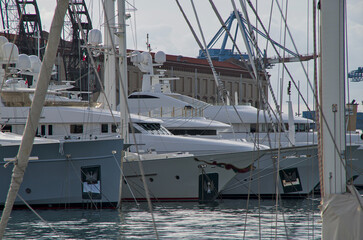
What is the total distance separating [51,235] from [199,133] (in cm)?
1980

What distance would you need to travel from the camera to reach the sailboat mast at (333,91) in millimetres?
6551

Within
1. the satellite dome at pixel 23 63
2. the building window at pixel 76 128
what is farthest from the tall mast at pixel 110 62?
the satellite dome at pixel 23 63

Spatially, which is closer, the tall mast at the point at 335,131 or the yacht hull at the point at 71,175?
A: the tall mast at the point at 335,131

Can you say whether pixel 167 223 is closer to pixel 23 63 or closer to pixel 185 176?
pixel 185 176

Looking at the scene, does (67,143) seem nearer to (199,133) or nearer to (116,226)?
(116,226)

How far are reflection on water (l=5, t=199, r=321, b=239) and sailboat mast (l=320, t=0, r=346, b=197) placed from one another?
7.39m

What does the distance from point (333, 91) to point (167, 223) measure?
12.6 meters

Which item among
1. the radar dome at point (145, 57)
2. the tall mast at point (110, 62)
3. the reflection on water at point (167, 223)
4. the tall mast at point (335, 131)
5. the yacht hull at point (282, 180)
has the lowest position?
the reflection on water at point (167, 223)

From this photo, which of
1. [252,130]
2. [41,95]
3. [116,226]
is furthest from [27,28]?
[41,95]

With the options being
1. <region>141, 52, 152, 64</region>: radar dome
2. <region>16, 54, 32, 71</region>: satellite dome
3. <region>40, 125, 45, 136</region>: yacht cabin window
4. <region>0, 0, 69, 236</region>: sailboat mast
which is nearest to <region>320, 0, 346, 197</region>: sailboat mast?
<region>0, 0, 69, 236</region>: sailboat mast

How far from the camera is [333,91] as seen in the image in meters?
6.61

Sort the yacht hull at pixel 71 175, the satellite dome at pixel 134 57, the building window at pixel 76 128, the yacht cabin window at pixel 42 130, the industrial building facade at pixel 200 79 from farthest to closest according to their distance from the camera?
the industrial building facade at pixel 200 79
the building window at pixel 76 128
the satellite dome at pixel 134 57
the yacht cabin window at pixel 42 130
the yacht hull at pixel 71 175

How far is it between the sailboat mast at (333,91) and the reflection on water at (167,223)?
7.39m

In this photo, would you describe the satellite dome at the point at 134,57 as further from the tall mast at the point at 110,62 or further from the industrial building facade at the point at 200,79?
the industrial building facade at the point at 200,79
